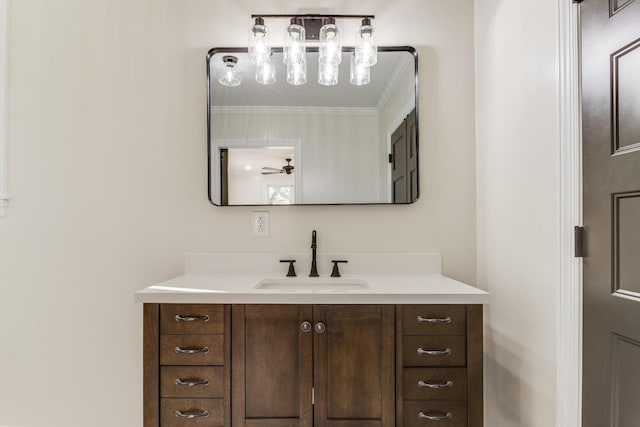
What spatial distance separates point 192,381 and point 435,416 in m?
0.92

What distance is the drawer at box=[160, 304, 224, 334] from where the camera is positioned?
4.66 ft

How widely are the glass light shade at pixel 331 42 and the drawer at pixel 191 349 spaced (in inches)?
55.4

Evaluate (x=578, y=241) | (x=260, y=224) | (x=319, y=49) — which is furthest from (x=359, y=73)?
(x=578, y=241)

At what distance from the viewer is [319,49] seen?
6.26ft

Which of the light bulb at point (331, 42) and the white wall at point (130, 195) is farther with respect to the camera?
the white wall at point (130, 195)

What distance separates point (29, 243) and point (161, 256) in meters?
0.71

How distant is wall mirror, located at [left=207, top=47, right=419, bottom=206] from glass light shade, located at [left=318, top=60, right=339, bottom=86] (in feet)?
0.10

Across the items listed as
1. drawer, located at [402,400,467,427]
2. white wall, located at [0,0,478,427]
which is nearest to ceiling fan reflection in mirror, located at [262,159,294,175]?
white wall, located at [0,0,478,427]

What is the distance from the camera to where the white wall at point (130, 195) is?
1.96m

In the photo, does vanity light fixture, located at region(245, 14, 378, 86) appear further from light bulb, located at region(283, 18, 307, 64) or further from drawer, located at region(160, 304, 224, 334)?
drawer, located at region(160, 304, 224, 334)

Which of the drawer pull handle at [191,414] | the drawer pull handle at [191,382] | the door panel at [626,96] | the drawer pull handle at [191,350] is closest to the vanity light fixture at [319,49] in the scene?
the door panel at [626,96]

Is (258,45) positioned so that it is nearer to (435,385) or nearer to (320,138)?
(320,138)

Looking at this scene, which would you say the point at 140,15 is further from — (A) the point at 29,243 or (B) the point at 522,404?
(B) the point at 522,404

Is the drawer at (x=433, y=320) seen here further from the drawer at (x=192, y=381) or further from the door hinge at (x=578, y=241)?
the drawer at (x=192, y=381)
